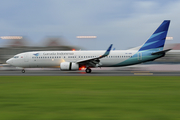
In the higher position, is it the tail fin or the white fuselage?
the tail fin

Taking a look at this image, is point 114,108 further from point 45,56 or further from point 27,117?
point 45,56

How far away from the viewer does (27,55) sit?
27812mm

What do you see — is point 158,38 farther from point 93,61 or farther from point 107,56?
point 93,61

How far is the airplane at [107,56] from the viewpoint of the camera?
86.3ft

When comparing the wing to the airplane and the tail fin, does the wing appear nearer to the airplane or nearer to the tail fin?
the airplane

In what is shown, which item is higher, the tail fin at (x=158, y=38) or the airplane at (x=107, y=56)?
the tail fin at (x=158, y=38)

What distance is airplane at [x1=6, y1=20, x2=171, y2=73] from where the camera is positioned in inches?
1035

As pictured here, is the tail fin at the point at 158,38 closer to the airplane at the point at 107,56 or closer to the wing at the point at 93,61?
the airplane at the point at 107,56

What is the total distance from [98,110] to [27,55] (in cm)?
2358

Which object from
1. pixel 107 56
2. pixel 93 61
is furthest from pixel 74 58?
pixel 107 56

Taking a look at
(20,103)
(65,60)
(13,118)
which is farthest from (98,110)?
(65,60)

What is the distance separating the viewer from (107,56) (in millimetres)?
26578

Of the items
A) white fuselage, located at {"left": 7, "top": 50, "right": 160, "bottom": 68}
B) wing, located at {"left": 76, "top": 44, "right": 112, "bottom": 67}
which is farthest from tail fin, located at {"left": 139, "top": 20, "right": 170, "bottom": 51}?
wing, located at {"left": 76, "top": 44, "right": 112, "bottom": 67}

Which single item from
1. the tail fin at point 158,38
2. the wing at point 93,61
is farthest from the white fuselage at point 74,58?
the tail fin at point 158,38
